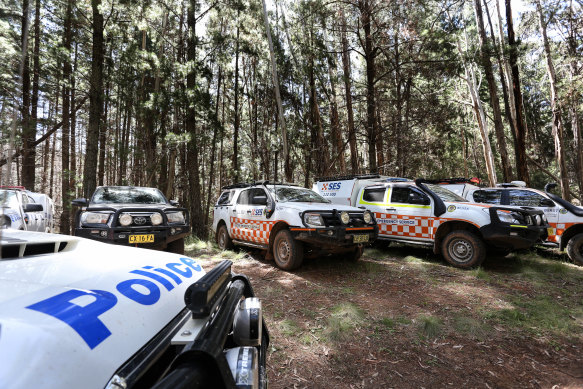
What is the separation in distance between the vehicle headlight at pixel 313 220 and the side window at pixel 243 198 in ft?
7.04

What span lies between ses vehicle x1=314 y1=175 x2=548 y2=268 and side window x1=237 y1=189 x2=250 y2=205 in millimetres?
2692

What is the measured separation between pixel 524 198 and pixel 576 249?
1.42 meters

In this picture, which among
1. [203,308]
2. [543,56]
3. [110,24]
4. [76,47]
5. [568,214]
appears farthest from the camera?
[543,56]

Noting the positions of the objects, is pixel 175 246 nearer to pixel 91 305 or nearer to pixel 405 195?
pixel 405 195

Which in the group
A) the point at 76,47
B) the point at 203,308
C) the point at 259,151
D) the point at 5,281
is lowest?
the point at 203,308

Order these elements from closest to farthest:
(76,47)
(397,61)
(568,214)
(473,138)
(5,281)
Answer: (5,281) → (568,214) → (76,47) → (397,61) → (473,138)

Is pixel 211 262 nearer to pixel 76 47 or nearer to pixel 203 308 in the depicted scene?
pixel 203 308

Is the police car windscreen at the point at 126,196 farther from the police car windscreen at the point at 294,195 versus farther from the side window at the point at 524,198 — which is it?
the side window at the point at 524,198

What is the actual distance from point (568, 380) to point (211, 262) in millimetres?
5617

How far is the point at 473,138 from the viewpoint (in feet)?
79.8

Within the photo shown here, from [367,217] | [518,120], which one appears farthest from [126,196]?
[518,120]

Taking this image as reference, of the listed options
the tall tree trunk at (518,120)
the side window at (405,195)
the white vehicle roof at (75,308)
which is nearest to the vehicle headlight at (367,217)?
the side window at (405,195)

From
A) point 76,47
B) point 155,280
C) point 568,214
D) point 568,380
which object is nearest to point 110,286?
point 155,280

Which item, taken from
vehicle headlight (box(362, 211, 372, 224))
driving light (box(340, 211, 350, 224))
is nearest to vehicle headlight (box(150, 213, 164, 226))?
driving light (box(340, 211, 350, 224))
